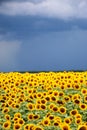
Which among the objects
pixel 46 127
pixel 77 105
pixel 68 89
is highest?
pixel 68 89

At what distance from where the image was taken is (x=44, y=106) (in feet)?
38.3

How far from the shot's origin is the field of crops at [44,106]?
990cm

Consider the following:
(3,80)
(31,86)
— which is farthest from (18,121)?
(3,80)

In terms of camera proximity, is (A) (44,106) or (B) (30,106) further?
(B) (30,106)

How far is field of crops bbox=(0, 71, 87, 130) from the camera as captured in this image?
9.90 meters

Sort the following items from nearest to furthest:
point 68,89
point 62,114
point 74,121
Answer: point 74,121 < point 62,114 < point 68,89

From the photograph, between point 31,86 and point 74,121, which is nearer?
point 74,121

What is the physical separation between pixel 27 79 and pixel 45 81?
4.29 ft

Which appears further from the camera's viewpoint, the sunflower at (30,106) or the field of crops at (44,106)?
the sunflower at (30,106)

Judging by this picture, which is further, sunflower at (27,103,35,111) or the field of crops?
sunflower at (27,103,35,111)

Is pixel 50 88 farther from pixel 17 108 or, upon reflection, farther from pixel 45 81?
pixel 17 108

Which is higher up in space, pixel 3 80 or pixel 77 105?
pixel 3 80

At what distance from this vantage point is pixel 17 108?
13.1 meters

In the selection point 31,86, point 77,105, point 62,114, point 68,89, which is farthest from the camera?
point 31,86
